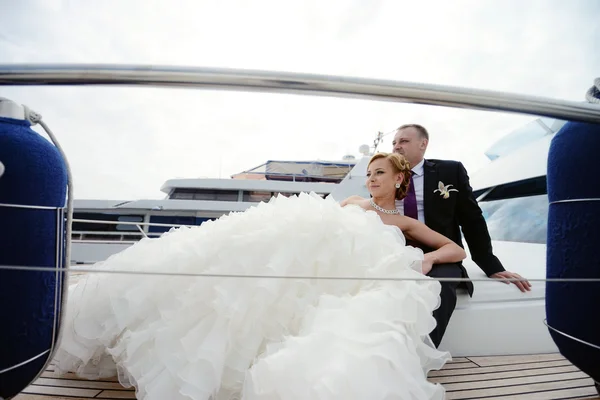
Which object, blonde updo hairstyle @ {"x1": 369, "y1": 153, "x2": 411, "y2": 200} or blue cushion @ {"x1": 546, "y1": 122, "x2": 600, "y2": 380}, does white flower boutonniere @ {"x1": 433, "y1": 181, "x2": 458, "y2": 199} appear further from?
blue cushion @ {"x1": 546, "y1": 122, "x2": 600, "y2": 380}

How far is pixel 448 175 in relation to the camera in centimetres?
235

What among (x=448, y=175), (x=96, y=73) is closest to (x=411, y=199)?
(x=448, y=175)

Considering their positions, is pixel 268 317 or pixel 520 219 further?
pixel 520 219

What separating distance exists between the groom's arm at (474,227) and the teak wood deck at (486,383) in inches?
24.4

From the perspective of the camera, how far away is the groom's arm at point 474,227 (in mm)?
2137

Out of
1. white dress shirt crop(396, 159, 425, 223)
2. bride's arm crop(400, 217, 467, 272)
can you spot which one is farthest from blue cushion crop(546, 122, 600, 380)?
white dress shirt crop(396, 159, 425, 223)

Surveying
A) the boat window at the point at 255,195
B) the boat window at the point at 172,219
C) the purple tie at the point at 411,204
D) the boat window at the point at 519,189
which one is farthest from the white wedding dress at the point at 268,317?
the boat window at the point at 255,195

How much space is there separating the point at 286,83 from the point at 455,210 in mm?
1854

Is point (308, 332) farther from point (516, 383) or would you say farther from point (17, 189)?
point (516, 383)

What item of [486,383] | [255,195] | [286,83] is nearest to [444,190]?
[486,383]

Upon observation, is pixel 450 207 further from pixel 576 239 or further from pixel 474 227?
pixel 576 239

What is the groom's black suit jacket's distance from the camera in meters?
2.22

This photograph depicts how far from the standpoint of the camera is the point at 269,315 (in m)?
1.20

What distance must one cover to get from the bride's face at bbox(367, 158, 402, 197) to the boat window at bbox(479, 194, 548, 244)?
5.99 ft
